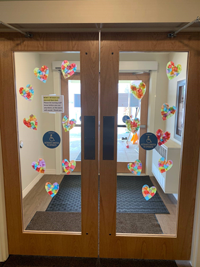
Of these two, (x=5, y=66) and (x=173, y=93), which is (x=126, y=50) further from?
(x=5, y=66)

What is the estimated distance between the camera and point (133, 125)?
1.71 m

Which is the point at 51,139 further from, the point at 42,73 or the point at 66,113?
the point at 42,73

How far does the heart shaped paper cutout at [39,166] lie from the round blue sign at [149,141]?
97 cm

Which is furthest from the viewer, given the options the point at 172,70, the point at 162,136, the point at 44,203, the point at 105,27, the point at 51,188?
the point at 44,203

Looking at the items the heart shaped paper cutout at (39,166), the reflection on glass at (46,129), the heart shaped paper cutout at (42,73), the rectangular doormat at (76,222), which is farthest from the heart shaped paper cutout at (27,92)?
the rectangular doormat at (76,222)

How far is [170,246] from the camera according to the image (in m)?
1.74

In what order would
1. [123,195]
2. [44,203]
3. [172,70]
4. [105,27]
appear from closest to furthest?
[105,27], [172,70], [123,195], [44,203]

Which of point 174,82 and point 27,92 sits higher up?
point 174,82

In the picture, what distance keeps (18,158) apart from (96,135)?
0.75 m

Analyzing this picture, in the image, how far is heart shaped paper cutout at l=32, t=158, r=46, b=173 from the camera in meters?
1.81

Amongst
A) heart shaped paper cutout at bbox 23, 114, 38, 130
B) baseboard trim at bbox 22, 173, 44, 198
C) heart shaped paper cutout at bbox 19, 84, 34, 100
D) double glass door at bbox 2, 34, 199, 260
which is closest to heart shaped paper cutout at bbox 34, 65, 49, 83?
double glass door at bbox 2, 34, 199, 260

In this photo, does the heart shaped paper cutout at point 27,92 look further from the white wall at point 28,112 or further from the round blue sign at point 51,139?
the round blue sign at point 51,139

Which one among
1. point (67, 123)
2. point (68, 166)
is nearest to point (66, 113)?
point (67, 123)

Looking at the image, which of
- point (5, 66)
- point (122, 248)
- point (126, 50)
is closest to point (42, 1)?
point (5, 66)
